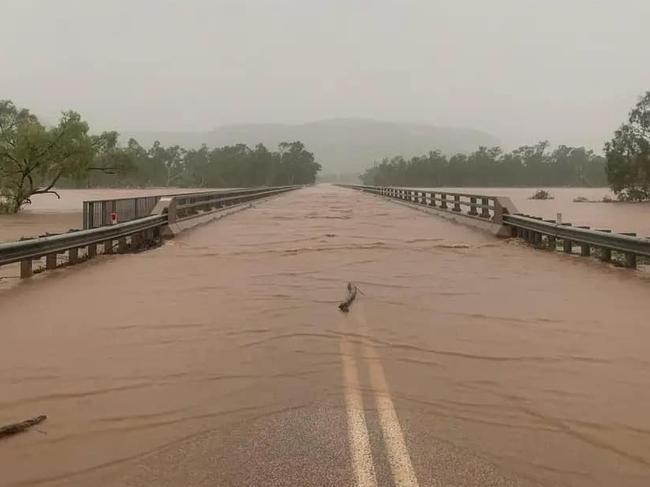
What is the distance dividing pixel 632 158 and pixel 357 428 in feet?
255

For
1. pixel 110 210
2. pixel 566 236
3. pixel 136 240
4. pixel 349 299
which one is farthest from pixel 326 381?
pixel 110 210

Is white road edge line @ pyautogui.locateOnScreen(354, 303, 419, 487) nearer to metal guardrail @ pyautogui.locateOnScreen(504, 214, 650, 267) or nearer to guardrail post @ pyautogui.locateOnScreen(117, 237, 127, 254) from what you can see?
metal guardrail @ pyautogui.locateOnScreen(504, 214, 650, 267)

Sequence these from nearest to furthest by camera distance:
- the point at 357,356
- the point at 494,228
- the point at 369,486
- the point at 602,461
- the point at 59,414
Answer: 1. the point at 369,486
2. the point at 602,461
3. the point at 59,414
4. the point at 357,356
5. the point at 494,228

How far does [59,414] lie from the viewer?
4.65 m

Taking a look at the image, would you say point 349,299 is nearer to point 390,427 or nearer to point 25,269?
point 390,427

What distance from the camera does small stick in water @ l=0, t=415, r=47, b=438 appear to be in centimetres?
424

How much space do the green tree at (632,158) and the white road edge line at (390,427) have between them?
243ft

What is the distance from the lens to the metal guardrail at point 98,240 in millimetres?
10930

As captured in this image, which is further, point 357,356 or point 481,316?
point 481,316

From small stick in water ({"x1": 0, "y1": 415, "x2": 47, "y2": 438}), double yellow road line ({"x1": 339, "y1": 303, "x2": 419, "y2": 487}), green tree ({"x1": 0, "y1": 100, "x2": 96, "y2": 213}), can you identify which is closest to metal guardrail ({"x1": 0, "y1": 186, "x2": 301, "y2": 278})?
small stick in water ({"x1": 0, "y1": 415, "x2": 47, "y2": 438})

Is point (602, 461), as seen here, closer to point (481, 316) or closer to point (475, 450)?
point (475, 450)

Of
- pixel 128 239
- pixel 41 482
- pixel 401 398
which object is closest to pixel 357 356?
pixel 401 398

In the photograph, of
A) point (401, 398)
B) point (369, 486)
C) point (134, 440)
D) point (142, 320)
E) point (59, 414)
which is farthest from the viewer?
point (142, 320)

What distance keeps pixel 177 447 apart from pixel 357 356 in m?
2.44
